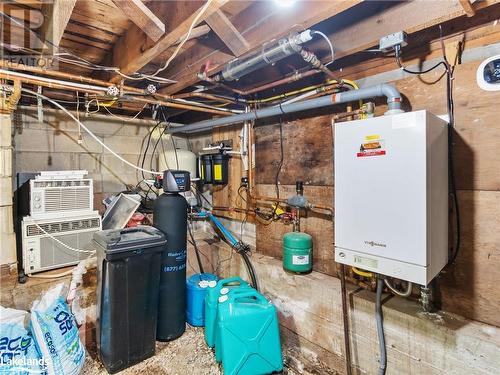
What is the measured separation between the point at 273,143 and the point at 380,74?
1.03 metres

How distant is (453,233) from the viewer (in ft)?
4.88

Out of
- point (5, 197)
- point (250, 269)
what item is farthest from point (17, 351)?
point (250, 269)

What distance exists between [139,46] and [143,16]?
0.40 m

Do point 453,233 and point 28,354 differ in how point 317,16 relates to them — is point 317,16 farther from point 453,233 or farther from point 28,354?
point 28,354

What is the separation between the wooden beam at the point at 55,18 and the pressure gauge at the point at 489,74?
2.06 meters

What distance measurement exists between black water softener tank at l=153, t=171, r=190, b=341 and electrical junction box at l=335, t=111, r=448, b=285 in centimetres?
124

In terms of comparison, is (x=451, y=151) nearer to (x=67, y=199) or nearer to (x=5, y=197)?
(x=67, y=199)

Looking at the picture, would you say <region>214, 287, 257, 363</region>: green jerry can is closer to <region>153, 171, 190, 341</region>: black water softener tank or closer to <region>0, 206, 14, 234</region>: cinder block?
<region>153, 171, 190, 341</region>: black water softener tank

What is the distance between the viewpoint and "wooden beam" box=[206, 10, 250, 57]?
140cm

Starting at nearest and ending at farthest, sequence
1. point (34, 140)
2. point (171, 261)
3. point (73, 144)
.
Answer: point (171, 261) → point (34, 140) → point (73, 144)

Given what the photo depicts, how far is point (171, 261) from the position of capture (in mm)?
2076

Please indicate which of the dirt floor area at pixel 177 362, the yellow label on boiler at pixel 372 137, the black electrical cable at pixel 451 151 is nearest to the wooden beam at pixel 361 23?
the black electrical cable at pixel 451 151

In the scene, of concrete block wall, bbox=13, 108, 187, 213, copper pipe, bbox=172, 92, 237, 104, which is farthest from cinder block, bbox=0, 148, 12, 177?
copper pipe, bbox=172, 92, 237, 104

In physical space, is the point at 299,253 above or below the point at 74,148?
below
